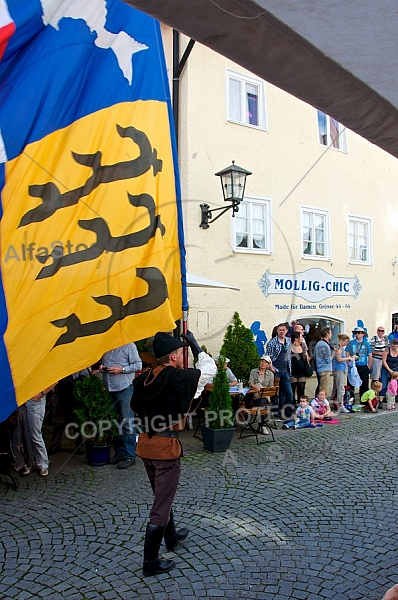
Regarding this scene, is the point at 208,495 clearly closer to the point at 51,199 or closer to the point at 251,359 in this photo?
the point at 51,199

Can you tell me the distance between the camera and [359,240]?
14.3m

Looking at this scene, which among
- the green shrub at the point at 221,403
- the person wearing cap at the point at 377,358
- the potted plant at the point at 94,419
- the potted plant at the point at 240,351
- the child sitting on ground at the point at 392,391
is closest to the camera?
the potted plant at the point at 94,419

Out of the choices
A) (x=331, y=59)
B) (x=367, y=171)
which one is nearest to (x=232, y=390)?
(x=331, y=59)

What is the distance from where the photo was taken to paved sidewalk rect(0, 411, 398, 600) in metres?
3.65

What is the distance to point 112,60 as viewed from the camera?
399 cm

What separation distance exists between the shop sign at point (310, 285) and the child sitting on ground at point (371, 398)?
2788mm

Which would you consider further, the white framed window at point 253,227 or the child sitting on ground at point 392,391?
the white framed window at point 253,227

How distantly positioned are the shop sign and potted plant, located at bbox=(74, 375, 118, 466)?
19.6 feet

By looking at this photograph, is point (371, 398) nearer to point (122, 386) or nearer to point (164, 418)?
point (122, 386)

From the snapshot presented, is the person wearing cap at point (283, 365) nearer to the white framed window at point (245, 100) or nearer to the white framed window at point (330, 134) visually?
the white framed window at point (245, 100)

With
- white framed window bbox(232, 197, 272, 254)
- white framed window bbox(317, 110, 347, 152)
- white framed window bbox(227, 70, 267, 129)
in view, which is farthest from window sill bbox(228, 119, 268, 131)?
white framed window bbox(317, 110, 347, 152)

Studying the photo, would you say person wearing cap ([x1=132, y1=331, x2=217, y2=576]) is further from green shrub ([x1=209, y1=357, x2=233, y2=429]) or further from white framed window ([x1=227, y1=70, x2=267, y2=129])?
white framed window ([x1=227, y1=70, x2=267, y2=129])

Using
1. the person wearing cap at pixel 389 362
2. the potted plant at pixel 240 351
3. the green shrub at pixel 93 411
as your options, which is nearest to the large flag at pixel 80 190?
the green shrub at pixel 93 411

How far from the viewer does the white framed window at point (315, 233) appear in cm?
1290
